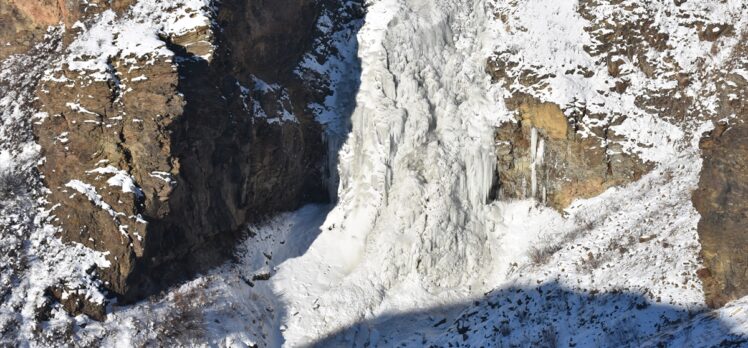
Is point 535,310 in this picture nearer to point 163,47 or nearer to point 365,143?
point 365,143

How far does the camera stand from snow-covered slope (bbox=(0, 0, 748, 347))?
819 inches

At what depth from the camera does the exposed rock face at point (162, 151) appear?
21.5 meters

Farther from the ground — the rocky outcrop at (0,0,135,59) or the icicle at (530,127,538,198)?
the rocky outcrop at (0,0,135,59)

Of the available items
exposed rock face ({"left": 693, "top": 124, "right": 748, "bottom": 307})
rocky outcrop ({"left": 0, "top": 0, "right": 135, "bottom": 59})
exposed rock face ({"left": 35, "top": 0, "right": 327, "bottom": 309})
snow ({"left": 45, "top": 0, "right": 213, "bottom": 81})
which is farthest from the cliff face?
rocky outcrop ({"left": 0, "top": 0, "right": 135, "bottom": 59})

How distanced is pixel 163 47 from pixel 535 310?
11703mm

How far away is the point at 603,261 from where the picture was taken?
21.6 m

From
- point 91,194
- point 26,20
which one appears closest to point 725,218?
point 91,194

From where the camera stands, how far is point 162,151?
21.8m

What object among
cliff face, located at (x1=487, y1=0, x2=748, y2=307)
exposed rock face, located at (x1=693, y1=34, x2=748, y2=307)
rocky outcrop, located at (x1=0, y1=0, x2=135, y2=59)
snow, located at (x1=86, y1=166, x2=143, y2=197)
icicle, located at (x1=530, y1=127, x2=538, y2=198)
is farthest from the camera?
icicle, located at (x1=530, y1=127, x2=538, y2=198)

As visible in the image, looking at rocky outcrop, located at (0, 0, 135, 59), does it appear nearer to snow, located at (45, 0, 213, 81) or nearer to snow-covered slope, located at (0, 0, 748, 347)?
snow, located at (45, 0, 213, 81)

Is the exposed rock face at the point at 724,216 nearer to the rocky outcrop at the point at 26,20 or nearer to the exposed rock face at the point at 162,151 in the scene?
the exposed rock face at the point at 162,151

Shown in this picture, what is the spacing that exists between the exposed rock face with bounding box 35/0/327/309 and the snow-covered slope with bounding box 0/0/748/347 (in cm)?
101

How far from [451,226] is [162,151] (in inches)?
335

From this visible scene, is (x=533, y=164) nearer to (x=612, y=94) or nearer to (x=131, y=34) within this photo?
(x=612, y=94)
